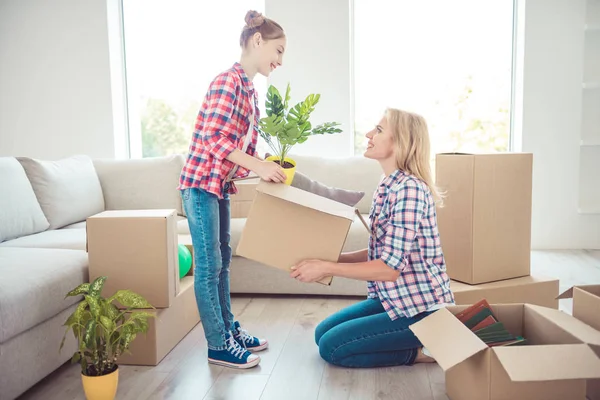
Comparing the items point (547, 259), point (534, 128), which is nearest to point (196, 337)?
point (547, 259)

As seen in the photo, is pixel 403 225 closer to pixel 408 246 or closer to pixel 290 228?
pixel 408 246

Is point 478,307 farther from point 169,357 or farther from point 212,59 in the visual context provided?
point 212,59

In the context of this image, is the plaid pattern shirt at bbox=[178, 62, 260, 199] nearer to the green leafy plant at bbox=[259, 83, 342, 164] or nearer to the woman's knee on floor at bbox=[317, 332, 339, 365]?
the green leafy plant at bbox=[259, 83, 342, 164]

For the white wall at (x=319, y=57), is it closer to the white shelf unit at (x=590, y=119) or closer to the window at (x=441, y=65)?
the window at (x=441, y=65)

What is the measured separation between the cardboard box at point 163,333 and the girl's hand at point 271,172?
73 cm

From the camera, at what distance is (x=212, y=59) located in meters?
4.69

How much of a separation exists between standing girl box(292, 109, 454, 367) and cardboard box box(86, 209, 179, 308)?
608 millimetres

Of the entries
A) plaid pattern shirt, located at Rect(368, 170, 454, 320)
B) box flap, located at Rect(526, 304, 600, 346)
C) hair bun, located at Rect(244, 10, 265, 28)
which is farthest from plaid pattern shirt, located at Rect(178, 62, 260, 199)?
box flap, located at Rect(526, 304, 600, 346)

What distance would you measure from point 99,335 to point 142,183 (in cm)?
178

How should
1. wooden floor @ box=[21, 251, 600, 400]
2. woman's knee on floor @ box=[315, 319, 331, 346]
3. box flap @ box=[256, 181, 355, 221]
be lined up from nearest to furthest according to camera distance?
box flap @ box=[256, 181, 355, 221]
wooden floor @ box=[21, 251, 600, 400]
woman's knee on floor @ box=[315, 319, 331, 346]

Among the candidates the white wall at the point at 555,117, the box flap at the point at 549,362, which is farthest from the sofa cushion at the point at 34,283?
the white wall at the point at 555,117

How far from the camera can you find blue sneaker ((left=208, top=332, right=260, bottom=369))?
7.12ft

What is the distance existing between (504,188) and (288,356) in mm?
1096

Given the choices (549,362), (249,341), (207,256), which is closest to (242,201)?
(249,341)
